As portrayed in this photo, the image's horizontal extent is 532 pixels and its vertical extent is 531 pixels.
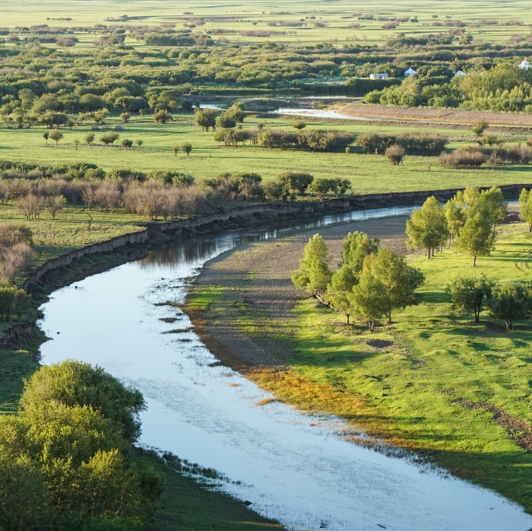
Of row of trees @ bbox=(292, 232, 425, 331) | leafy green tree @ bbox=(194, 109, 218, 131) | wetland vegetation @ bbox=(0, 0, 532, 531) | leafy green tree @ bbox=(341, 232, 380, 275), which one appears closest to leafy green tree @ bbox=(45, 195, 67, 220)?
wetland vegetation @ bbox=(0, 0, 532, 531)

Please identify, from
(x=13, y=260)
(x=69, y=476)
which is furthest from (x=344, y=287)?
(x=69, y=476)

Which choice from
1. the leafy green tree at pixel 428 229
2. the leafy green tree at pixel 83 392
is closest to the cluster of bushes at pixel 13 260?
the leafy green tree at pixel 83 392

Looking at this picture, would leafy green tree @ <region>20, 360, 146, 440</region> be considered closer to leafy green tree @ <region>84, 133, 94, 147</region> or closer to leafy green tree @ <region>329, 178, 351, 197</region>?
leafy green tree @ <region>329, 178, 351, 197</region>

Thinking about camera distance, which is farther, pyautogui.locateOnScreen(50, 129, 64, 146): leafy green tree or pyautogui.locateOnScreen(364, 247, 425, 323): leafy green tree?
pyautogui.locateOnScreen(50, 129, 64, 146): leafy green tree

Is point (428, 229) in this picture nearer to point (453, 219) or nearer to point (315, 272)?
point (453, 219)

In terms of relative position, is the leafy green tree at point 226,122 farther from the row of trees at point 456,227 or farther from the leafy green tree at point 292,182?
the row of trees at point 456,227

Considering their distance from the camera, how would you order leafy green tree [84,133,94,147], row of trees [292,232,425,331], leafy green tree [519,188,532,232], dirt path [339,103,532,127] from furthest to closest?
1. dirt path [339,103,532,127]
2. leafy green tree [84,133,94,147]
3. leafy green tree [519,188,532,232]
4. row of trees [292,232,425,331]

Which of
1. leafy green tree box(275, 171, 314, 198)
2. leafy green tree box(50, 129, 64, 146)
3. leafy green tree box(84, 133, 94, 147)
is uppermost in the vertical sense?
leafy green tree box(50, 129, 64, 146)
